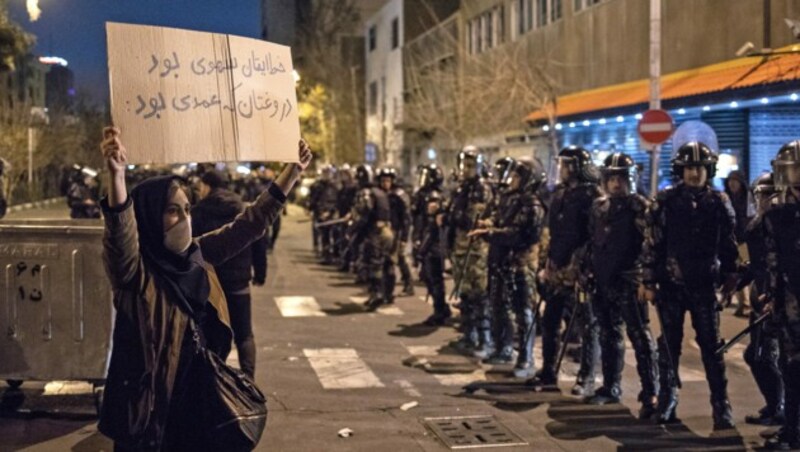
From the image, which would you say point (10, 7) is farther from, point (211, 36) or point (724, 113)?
point (211, 36)

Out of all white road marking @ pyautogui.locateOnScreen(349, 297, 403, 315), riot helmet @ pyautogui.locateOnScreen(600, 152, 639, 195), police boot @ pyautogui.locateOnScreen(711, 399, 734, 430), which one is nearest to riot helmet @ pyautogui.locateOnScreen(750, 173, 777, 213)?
riot helmet @ pyautogui.locateOnScreen(600, 152, 639, 195)

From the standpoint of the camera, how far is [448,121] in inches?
1226

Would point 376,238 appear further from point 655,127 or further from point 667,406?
point 667,406

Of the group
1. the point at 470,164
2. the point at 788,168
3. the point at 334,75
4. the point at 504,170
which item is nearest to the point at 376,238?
the point at 470,164

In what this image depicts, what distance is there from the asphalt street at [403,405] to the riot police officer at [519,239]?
1.52 feet

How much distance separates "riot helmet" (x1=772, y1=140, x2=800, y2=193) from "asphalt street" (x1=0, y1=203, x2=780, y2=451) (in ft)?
5.86

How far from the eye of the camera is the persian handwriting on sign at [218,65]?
445 cm

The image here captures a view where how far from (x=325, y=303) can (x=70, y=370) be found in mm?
7795

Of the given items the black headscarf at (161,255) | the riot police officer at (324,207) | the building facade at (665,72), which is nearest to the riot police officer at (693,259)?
the black headscarf at (161,255)

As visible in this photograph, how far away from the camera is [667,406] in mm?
7754

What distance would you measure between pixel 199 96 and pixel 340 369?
18.5ft

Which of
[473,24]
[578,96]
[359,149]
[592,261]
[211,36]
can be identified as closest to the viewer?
[211,36]

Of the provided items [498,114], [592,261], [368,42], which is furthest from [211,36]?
[368,42]

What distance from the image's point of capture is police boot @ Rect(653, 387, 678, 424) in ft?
25.4
